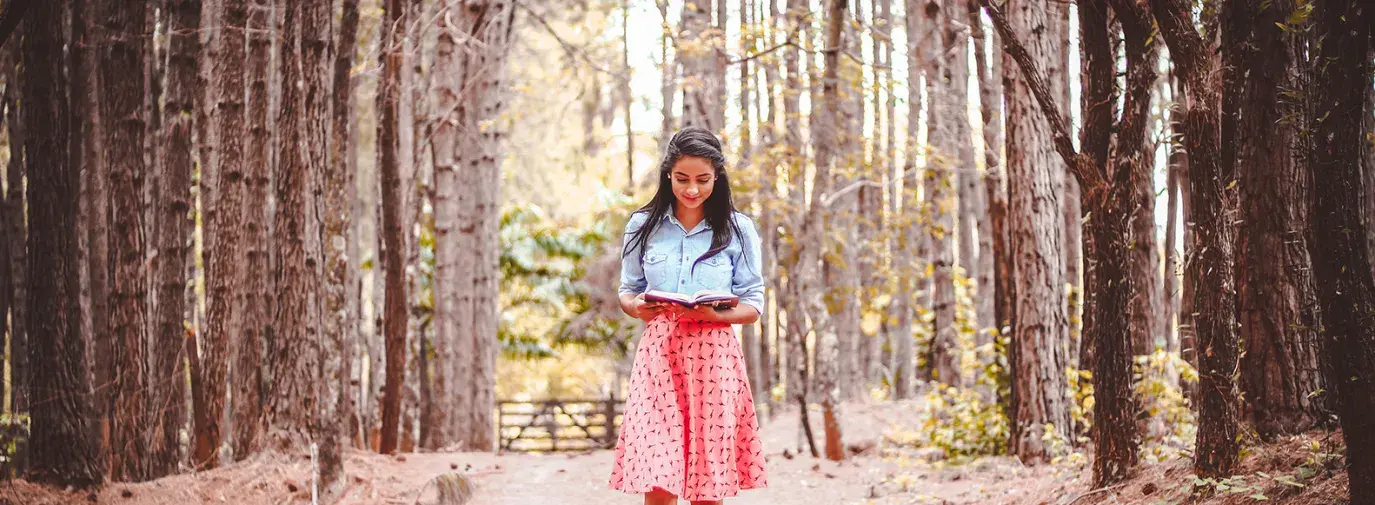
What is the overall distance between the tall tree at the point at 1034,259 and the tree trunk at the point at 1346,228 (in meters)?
3.82

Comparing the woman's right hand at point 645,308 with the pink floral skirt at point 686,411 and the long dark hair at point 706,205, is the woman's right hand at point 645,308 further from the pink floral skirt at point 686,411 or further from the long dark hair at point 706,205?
the long dark hair at point 706,205

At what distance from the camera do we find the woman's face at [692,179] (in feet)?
13.4

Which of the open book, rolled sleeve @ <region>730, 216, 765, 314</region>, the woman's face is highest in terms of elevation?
the woman's face

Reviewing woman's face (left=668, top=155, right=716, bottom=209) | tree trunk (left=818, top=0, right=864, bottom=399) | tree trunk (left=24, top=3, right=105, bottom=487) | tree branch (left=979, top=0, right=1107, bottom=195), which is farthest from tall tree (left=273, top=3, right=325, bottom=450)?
tree trunk (left=818, top=0, right=864, bottom=399)

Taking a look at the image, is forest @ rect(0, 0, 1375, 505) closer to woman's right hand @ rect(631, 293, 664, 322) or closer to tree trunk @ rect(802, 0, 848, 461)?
tree trunk @ rect(802, 0, 848, 461)

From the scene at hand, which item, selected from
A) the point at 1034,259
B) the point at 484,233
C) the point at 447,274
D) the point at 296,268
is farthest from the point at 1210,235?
the point at 484,233

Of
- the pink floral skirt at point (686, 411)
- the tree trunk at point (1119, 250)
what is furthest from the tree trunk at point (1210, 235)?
the pink floral skirt at point (686, 411)

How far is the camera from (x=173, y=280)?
852 centimetres

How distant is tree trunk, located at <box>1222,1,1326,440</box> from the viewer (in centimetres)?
423

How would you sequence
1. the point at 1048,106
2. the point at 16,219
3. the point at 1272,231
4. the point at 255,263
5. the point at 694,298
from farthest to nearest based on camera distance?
the point at 16,219
the point at 255,263
the point at 1048,106
the point at 1272,231
the point at 694,298

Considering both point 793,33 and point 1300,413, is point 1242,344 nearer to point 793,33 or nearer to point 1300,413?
point 1300,413

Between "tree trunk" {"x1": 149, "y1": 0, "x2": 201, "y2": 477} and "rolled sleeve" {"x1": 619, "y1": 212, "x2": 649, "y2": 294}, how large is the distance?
5.35 metres

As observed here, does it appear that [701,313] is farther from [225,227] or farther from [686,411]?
[225,227]

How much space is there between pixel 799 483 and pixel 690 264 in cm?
500
